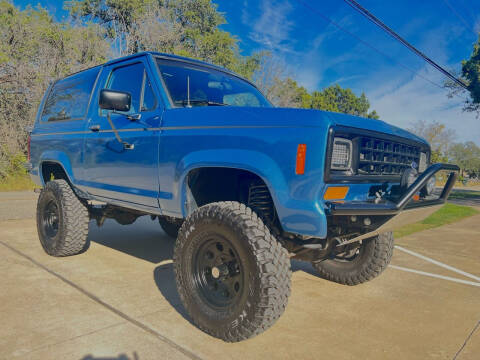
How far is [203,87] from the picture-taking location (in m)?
3.53

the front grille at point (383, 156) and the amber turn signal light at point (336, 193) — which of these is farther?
the front grille at point (383, 156)

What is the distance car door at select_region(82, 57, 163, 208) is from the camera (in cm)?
315

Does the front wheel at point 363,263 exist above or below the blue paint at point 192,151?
below

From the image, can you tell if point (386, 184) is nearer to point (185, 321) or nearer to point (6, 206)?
point (185, 321)

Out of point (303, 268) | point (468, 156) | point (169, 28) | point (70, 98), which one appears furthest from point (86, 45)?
point (468, 156)

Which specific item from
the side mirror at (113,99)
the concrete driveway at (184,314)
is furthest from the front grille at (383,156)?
the side mirror at (113,99)

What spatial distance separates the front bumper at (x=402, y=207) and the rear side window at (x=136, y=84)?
6.26 ft

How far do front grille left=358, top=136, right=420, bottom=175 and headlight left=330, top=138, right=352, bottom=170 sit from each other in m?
0.10

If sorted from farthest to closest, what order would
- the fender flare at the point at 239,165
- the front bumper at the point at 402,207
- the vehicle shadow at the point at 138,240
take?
the vehicle shadow at the point at 138,240
the fender flare at the point at 239,165
the front bumper at the point at 402,207

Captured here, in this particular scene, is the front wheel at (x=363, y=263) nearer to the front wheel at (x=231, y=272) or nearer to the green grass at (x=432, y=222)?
the front wheel at (x=231, y=272)

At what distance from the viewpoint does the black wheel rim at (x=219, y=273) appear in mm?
2539

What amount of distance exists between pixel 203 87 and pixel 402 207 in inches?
84.4

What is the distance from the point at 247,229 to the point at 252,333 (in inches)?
26.2

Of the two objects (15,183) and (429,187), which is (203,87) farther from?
(15,183)
